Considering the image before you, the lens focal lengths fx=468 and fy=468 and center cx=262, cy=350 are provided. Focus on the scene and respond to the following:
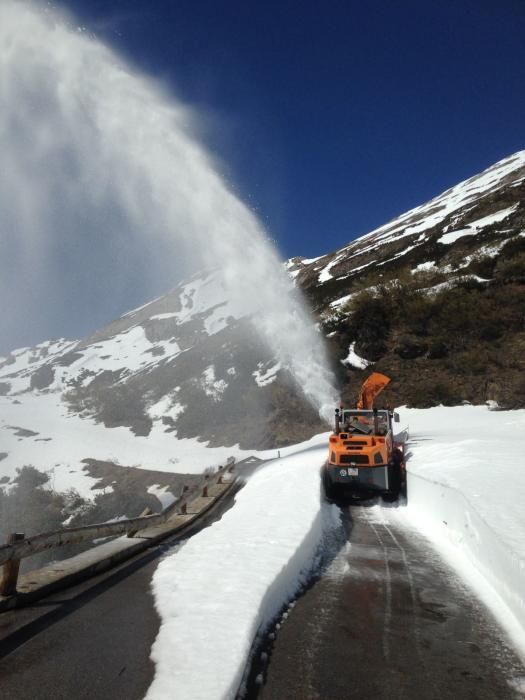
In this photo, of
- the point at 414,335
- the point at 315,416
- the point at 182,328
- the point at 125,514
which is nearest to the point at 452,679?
the point at 125,514

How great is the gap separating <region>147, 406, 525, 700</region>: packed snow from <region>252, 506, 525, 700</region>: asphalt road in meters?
0.27

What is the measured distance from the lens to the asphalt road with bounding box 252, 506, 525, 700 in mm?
3680

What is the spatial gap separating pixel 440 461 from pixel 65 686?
1227 cm

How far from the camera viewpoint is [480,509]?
24.8 ft

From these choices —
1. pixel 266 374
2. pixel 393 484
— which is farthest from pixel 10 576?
pixel 266 374

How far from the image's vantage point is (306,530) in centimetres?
802

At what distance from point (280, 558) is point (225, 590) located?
4.41 feet

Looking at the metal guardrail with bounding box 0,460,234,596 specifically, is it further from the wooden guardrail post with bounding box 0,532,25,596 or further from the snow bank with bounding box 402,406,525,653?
the snow bank with bounding box 402,406,525,653

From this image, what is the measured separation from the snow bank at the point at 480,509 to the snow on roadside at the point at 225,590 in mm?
2289

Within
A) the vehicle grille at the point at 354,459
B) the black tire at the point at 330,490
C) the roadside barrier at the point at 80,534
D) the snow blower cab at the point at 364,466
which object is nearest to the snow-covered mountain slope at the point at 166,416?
the snow blower cab at the point at 364,466

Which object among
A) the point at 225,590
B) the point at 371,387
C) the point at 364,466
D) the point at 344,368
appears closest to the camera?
the point at 225,590

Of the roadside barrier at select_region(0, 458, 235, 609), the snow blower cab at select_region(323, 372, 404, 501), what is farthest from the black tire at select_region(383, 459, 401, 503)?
the roadside barrier at select_region(0, 458, 235, 609)

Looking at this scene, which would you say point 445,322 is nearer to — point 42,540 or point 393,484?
point 393,484

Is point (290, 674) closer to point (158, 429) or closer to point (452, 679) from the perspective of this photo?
point (452, 679)
